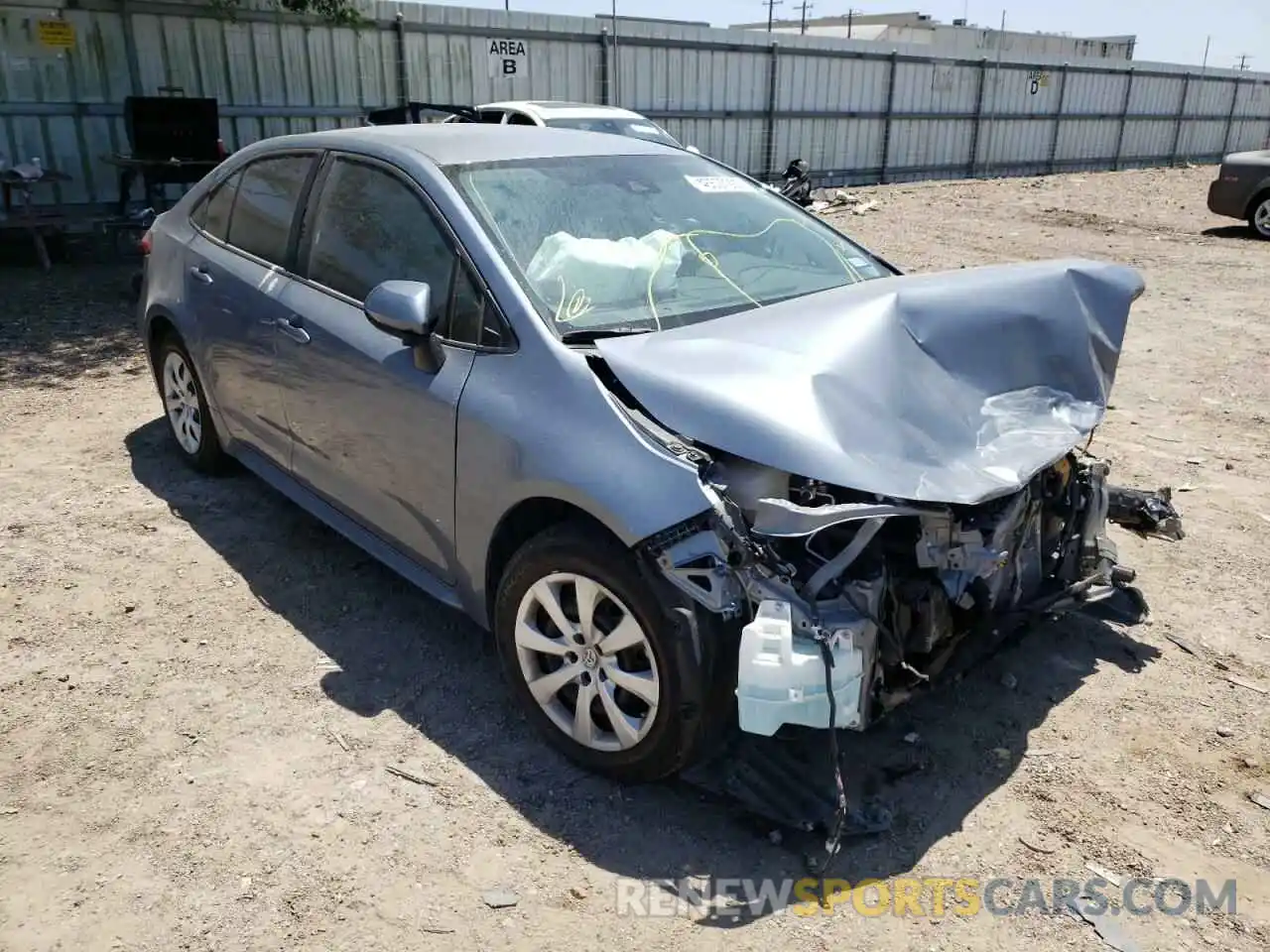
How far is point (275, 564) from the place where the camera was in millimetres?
4441

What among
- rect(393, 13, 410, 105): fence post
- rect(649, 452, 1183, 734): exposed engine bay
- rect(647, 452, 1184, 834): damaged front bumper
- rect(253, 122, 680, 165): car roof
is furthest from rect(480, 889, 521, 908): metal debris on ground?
rect(393, 13, 410, 105): fence post

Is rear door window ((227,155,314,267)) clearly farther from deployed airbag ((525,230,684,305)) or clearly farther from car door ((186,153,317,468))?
deployed airbag ((525,230,684,305))

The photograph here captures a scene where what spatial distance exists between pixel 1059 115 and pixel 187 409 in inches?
937

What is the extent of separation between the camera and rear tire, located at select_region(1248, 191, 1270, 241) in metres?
14.2

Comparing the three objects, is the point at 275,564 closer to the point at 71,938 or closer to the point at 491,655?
the point at 491,655

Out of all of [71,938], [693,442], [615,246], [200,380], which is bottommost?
[71,938]

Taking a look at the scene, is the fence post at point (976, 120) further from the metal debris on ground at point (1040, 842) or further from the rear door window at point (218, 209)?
the metal debris on ground at point (1040, 842)

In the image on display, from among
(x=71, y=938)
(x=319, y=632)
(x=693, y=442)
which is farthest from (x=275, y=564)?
A: (x=693, y=442)

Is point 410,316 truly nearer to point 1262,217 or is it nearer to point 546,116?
point 546,116

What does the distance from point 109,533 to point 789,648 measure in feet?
11.8

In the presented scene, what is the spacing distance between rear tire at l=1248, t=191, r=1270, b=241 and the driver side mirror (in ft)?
48.5

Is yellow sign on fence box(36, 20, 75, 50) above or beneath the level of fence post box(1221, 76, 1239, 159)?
above

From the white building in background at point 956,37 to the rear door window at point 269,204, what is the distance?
1081 inches

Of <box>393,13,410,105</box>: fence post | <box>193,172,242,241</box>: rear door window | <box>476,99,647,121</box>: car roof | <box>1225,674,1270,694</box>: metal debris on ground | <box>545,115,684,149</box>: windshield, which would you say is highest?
<box>393,13,410,105</box>: fence post
